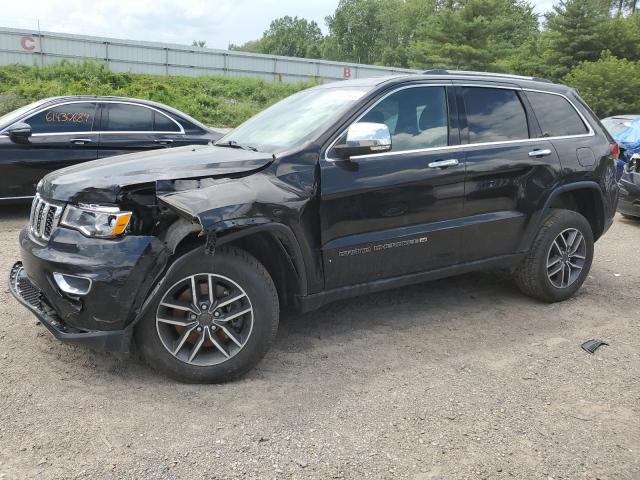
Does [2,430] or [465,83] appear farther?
[465,83]

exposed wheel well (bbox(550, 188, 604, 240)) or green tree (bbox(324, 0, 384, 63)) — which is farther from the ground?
green tree (bbox(324, 0, 384, 63))

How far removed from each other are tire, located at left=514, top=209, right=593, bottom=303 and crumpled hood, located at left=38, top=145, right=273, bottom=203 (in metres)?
2.56

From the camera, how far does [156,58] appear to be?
103 feet

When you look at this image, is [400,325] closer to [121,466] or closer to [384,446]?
[384,446]

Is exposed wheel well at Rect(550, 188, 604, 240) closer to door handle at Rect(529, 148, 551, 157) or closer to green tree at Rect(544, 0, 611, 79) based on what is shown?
door handle at Rect(529, 148, 551, 157)

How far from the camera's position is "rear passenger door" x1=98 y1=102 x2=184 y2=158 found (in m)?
7.70

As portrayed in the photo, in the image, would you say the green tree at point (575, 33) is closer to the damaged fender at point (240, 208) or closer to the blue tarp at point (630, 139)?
the blue tarp at point (630, 139)

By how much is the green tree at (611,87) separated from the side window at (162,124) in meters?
23.6

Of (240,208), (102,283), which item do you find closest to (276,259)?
(240,208)

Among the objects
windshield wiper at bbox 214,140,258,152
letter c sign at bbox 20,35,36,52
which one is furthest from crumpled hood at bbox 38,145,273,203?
letter c sign at bbox 20,35,36,52

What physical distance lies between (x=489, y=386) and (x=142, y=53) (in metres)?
31.1

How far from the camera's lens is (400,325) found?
178 inches

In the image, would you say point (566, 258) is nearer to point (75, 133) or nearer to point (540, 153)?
point (540, 153)

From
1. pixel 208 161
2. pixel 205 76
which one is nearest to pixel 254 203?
pixel 208 161
